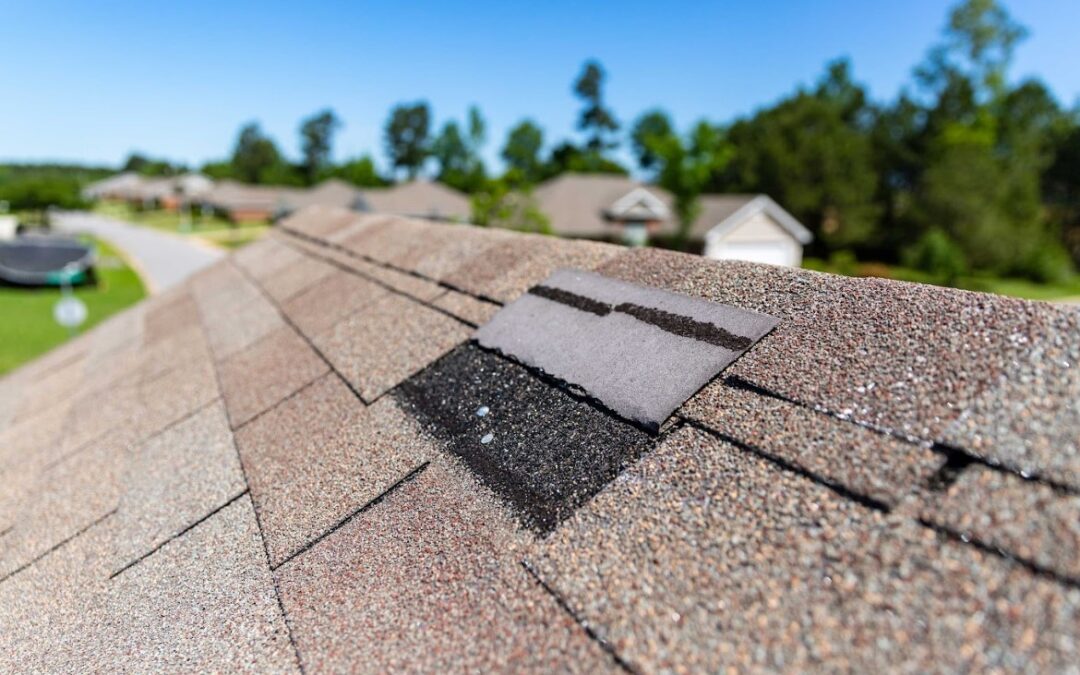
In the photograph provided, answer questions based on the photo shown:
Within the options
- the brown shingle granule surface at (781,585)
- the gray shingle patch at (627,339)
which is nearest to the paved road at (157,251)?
the gray shingle patch at (627,339)

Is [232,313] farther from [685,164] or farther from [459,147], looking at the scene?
[459,147]

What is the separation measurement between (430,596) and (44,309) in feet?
99.3

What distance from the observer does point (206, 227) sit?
66438 millimetres

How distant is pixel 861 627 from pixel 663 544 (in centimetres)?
45

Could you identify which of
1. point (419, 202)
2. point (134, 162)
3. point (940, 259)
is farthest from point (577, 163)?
point (134, 162)

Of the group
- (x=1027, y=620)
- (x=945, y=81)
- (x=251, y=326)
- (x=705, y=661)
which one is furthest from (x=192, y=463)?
(x=945, y=81)

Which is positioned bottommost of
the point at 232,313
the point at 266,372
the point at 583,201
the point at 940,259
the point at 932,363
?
the point at 940,259

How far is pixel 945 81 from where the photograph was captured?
46.2 metres

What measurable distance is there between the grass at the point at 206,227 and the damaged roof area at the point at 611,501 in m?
44.1

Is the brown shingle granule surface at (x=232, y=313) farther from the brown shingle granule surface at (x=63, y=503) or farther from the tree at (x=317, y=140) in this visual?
the tree at (x=317, y=140)

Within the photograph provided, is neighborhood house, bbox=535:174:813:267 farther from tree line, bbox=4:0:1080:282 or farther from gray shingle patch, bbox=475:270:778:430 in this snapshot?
gray shingle patch, bbox=475:270:778:430

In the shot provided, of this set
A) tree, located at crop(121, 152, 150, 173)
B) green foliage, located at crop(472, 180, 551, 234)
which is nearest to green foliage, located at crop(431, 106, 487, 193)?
green foliage, located at crop(472, 180, 551, 234)

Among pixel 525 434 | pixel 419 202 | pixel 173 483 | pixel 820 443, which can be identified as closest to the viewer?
pixel 820 443

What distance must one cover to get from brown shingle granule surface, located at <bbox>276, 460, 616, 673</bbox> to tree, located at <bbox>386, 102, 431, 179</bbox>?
97.5 meters
